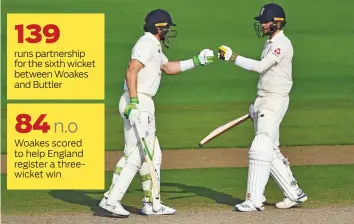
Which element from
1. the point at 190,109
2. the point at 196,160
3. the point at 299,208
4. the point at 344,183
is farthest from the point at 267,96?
the point at 190,109

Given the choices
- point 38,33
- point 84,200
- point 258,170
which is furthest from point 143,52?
point 38,33

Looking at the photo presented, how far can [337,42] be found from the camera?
29.2 m

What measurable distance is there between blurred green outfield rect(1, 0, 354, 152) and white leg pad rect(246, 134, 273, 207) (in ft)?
17.9

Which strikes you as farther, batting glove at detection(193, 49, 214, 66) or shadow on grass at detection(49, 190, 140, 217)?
batting glove at detection(193, 49, 214, 66)

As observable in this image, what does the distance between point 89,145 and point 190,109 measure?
4.44 metres

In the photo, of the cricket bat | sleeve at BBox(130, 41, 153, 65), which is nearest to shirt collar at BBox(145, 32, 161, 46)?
sleeve at BBox(130, 41, 153, 65)

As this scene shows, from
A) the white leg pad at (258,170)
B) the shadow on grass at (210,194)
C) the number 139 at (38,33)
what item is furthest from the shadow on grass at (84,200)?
the number 139 at (38,33)

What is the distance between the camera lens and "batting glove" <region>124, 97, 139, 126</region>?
11.0 m

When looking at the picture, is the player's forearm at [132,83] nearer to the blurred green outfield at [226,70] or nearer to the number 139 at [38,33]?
the blurred green outfield at [226,70]

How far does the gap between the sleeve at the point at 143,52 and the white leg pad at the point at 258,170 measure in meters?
1.58

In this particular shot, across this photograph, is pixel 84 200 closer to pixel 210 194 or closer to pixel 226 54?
pixel 210 194

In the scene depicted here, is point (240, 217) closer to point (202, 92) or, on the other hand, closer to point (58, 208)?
point (58, 208)

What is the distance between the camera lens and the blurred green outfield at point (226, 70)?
18.6 meters

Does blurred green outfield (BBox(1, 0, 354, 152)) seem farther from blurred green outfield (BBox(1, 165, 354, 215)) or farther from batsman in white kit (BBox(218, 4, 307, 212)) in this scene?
batsman in white kit (BBox(218, 4, 307, 212))
